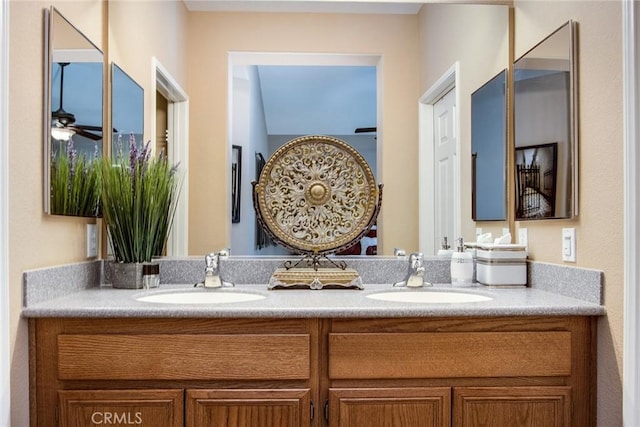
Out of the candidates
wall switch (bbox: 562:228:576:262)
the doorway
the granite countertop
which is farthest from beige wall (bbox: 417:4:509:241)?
the granite countertop

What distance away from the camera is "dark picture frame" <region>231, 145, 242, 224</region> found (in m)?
1.94

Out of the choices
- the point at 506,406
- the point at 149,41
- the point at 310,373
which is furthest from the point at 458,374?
the point at 149,41

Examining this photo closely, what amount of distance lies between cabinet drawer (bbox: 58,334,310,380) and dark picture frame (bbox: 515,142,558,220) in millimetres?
966

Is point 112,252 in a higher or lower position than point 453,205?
lower

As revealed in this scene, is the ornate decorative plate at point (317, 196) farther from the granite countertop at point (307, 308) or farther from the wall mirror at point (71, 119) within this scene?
the wall mirror at point (71, 119)

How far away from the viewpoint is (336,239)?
74.2 inches

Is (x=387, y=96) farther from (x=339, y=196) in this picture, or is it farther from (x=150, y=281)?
(x=150, y=281)

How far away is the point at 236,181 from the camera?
1.95 metres

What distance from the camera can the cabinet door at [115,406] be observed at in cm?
134

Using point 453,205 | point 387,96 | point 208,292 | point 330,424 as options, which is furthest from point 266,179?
point 330,424

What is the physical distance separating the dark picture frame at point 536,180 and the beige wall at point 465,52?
15cm

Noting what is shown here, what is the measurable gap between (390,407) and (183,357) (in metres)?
0.59

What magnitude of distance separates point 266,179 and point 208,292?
473 millimetres

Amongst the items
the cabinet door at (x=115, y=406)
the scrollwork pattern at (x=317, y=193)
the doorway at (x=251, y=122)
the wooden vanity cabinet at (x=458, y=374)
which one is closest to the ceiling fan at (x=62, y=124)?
the doorway at (x=251, y=122)
